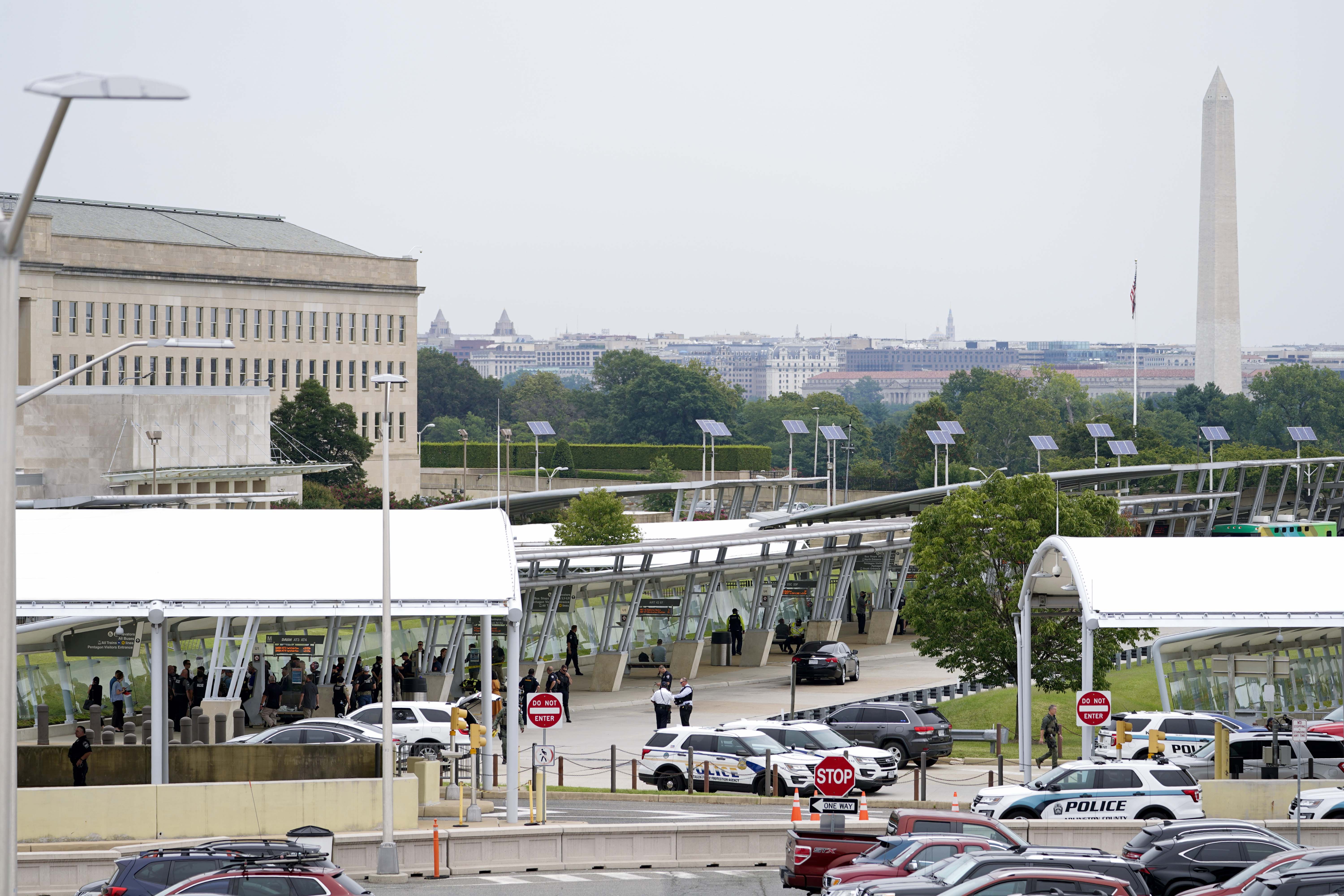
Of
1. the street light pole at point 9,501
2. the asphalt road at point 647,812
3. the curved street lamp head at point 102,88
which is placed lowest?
the asphalt road at point 647,812

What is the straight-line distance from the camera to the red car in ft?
63.5

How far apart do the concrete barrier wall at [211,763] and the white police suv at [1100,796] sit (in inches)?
379

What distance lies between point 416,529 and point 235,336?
82408mm

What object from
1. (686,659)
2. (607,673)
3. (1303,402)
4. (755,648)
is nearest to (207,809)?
(607,673)

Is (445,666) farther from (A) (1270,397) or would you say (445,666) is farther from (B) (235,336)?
(A) (1270,397)

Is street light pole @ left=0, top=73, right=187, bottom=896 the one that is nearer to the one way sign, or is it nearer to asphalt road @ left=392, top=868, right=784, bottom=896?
asphalt road @ left=392, top=868, right=784, bottom=896

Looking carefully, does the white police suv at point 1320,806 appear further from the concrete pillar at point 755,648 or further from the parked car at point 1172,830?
the concrete pillar at point 755,648

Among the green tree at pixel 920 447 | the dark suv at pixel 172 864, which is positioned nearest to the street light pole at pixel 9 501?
the dark suv at pixel 172 864

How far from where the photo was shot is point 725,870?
935 inches

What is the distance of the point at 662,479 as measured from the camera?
130 m

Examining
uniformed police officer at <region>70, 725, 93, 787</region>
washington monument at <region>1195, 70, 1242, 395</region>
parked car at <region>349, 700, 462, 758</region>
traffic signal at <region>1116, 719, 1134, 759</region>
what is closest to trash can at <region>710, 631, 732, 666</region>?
parked car at <region>349, 700, 462, 758</region>

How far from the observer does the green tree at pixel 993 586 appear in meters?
38.0

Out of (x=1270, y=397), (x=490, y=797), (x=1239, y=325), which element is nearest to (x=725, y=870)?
(x=490, y=797)

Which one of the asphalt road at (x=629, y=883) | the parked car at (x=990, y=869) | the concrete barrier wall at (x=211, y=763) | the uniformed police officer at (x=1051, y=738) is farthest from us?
the uniformed police officer at (x=1051, y=738)
